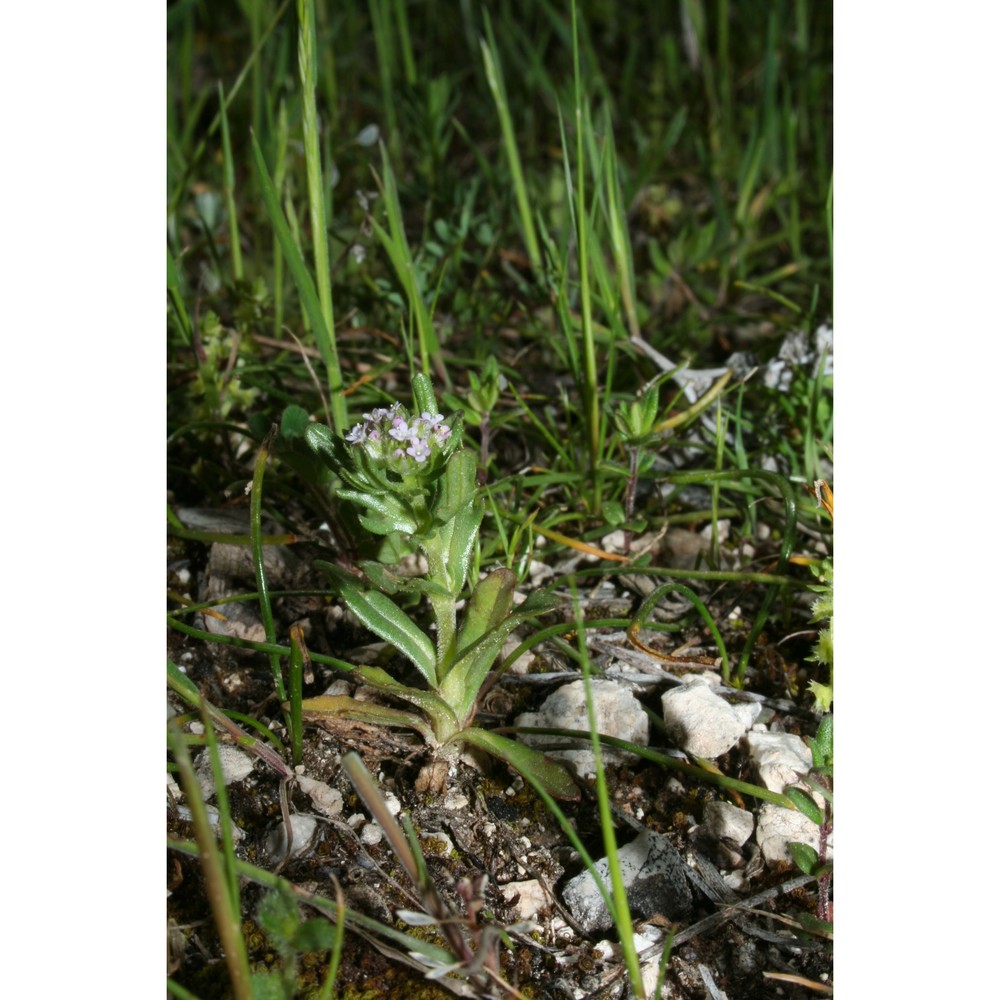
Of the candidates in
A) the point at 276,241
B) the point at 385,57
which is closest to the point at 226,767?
the point at 276,241

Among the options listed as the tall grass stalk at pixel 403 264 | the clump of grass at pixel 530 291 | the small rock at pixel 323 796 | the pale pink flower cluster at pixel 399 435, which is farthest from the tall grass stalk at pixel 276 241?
the small rock at pixel 323 796

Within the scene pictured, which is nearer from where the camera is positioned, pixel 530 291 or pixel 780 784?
pixel 780 784

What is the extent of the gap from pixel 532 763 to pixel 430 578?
24 centimetres

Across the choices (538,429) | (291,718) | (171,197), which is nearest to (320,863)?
(291,718)

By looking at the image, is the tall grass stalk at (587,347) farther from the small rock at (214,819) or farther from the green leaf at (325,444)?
the small rock at (214,819)

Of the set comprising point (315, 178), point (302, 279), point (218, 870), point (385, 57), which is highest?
point (385, 57)

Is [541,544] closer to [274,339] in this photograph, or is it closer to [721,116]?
[274,339]

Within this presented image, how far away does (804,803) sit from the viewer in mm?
1157

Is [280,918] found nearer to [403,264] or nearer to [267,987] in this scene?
→ [267,987]

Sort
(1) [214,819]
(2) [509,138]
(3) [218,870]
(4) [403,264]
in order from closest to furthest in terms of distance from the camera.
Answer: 1. (3) [218,870]
2. (1) [214,819]
3. (4) [403,264]
4. (2) [509,138]

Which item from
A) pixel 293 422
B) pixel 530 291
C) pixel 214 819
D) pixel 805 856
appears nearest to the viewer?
pixel 805 856

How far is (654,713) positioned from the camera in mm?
1412

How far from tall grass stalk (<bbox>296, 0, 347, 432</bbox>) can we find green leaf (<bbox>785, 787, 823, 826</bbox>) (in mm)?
752

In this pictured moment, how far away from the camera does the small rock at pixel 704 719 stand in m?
1.34
